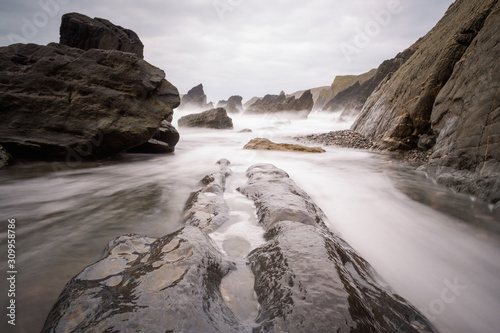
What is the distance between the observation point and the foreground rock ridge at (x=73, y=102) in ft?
17.3

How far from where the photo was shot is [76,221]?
2.78 metres

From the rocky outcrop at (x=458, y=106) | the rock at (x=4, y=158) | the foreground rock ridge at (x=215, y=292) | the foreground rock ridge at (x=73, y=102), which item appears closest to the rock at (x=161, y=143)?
the foreground rock ridge at (x=73, y=102)

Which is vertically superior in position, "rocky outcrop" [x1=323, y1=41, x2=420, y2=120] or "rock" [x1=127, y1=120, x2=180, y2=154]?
"rocky outcrop" [x1=323, y1=41, x2=420, y2=120]

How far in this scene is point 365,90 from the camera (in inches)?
1841

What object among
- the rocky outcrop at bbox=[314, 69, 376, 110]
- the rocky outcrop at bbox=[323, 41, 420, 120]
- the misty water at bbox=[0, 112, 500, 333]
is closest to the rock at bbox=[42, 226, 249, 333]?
the misty water at bbox=[0, 112, 500, 333]

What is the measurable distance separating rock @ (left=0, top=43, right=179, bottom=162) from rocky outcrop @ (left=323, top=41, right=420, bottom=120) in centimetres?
2369

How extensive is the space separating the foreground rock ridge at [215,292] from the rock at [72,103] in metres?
4.73

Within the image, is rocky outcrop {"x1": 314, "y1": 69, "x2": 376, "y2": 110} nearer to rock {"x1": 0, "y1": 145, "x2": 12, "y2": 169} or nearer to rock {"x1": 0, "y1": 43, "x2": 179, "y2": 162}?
rock {"x1": 0, "y1": 43, "x2": 179, "y2": 162}

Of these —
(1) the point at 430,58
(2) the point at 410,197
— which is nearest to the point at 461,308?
(2) the point at 410,197

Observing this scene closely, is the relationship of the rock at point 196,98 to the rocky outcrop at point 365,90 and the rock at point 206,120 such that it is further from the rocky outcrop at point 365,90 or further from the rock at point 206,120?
the rock at point 206,120

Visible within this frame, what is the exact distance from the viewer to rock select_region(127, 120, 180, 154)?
7.84 meters

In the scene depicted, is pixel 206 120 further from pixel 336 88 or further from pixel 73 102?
pixel 336 88

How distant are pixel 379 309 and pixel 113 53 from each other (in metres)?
7.63

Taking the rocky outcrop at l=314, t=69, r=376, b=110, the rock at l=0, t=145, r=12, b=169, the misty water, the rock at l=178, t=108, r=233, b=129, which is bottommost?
the misty water
